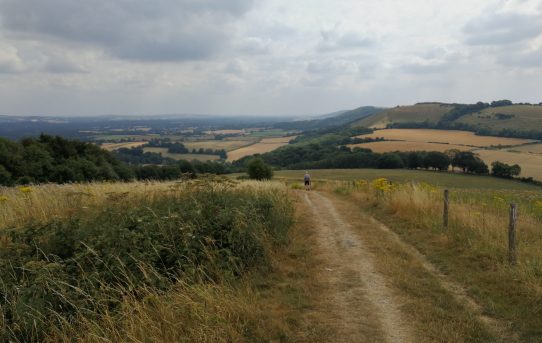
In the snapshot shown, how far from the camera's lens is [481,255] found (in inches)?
304

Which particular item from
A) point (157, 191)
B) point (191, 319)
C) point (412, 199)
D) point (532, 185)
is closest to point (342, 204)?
point (412, 199)

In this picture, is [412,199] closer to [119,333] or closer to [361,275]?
[361,275]

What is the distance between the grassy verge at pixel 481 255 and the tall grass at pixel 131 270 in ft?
9.81

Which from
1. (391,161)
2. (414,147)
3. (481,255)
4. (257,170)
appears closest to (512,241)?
(481,255)

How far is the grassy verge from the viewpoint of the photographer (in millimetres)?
5430

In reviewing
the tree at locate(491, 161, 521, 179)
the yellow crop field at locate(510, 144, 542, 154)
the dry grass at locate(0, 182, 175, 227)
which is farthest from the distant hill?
the dry grass at locate(0, 182, 175, 227)

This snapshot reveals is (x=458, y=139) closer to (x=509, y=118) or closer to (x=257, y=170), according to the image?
(x=509, y=118)

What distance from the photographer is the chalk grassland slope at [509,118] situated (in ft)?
404

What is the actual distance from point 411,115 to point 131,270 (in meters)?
181

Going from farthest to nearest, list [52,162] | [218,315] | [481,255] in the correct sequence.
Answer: [52,162]
[481,255]
[218,315]

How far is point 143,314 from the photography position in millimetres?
4379

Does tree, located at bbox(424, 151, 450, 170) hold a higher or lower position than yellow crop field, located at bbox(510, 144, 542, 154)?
lower

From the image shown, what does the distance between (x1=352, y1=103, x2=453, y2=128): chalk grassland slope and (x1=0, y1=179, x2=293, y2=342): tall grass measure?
16158cm

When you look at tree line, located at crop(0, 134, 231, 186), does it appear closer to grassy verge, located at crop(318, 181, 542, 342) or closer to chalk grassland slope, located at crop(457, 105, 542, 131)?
grassy verge, located at crop(318, 181, 542, 342)
